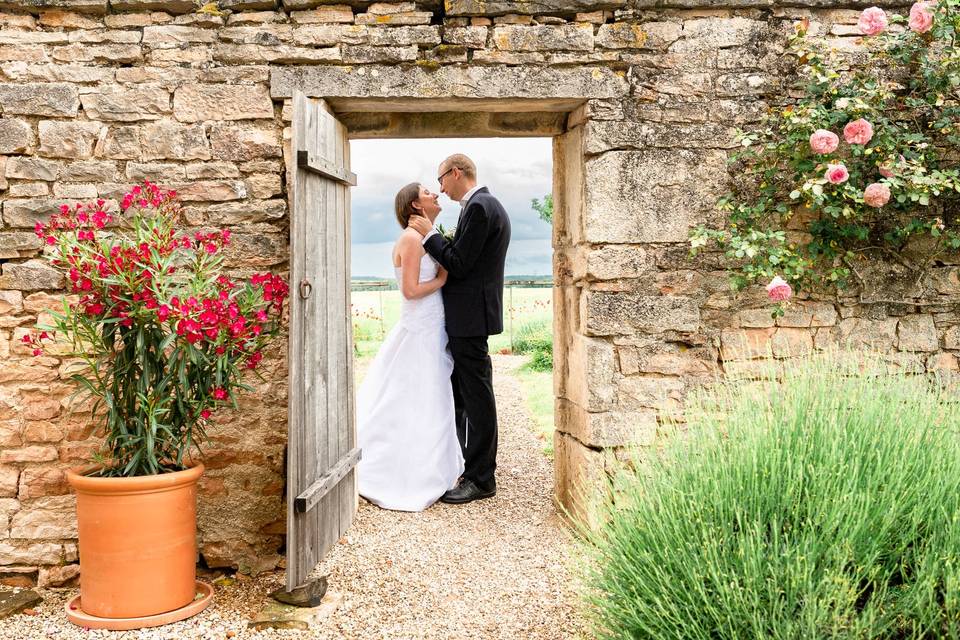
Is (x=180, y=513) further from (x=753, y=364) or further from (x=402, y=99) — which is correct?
(x=753, y=364)

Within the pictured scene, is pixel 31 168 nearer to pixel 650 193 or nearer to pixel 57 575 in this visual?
pixel 57 575

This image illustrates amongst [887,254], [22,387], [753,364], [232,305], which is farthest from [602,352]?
[22,387]

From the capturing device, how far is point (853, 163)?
3836 millimetres

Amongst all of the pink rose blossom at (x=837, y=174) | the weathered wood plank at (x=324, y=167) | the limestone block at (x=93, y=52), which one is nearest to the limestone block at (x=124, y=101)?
the limestone block at (x=93, y=52)

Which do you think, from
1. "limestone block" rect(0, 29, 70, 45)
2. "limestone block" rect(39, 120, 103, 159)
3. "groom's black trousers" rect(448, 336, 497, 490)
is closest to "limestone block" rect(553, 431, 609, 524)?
"groom's black trousers" rect(448, 336, 497, 490)

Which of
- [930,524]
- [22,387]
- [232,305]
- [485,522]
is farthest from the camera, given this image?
[485,522]

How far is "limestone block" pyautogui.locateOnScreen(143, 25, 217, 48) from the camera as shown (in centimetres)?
371

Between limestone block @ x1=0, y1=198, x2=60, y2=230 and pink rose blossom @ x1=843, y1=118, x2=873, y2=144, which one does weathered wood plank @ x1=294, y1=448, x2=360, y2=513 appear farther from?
pink rose blossom @ x1=843, y1=118, x2=873, y2=144

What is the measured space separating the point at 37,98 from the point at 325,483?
7.86 ft

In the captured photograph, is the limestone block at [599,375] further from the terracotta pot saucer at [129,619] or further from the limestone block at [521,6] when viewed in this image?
the terracotta pot saucer at [129,619]

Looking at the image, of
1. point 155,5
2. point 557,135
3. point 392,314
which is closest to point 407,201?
point 557,135

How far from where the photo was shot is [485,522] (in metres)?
4.32

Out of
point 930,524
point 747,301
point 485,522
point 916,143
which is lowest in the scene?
point 485,522

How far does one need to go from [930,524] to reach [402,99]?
289 cm
